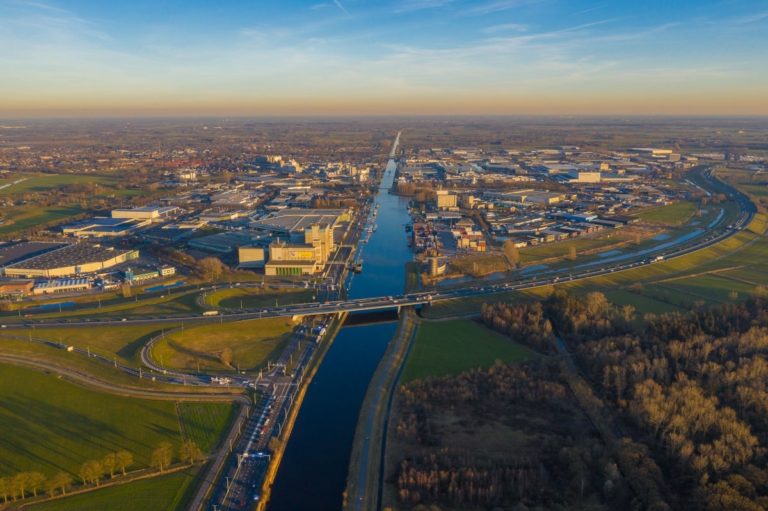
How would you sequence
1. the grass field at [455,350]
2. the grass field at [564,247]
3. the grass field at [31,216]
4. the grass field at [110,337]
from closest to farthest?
the grass field at [455,350] → the grass field at [110,337] → the grass field at [564,247] → the grass field at [31,216]

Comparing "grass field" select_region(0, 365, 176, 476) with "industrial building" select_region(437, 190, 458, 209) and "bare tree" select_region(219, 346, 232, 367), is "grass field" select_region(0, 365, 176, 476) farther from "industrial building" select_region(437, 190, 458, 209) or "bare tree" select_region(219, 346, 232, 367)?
"industrial building" select_region(437, 190, 458, 209)

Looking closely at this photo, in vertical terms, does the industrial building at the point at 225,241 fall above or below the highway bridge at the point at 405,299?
above

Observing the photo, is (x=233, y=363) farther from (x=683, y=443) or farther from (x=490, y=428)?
(x=683, y=443)

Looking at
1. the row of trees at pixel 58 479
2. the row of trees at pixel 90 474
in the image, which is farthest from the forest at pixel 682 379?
the row of trees at pixel 58 479

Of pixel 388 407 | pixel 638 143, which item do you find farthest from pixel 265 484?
pixel 638 143

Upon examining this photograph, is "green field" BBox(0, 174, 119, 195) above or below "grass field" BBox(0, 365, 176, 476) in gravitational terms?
above

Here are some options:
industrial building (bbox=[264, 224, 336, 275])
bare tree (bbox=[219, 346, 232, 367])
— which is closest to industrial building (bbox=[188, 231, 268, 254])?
industrial building (bbox=[264, 224, 336, 275])

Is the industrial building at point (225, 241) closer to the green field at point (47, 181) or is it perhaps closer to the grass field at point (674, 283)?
the grass field at point (674, 283)
